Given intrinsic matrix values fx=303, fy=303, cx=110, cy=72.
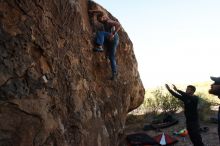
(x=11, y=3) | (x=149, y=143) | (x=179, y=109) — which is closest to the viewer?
(x=11, y=3)

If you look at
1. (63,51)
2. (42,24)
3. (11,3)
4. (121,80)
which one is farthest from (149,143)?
(11,3)

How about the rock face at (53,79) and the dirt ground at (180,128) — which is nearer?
the rock face at (53,79)

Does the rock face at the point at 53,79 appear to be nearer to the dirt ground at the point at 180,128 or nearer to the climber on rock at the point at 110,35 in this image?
the climber on rock at the point at 110,35

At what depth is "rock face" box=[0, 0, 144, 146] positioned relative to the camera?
4324mm

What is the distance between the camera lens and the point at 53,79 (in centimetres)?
519

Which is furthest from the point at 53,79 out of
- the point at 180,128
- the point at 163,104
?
the point at 163,104

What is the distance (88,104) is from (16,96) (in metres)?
2.16

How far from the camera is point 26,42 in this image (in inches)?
183

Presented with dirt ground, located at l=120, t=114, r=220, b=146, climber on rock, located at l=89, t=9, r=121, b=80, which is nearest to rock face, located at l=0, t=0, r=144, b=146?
climber on rock, located at l=89, t=9, r=121, b=80

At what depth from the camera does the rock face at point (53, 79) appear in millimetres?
4324

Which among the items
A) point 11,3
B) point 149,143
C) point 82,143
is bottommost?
point 149,143

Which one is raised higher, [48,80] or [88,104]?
[48,80]

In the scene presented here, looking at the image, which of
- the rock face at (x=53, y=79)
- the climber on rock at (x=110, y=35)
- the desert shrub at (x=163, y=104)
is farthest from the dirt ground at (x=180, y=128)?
the rock face at (x=53, y=79)

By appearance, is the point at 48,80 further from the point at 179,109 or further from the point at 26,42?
the point at 179,109
